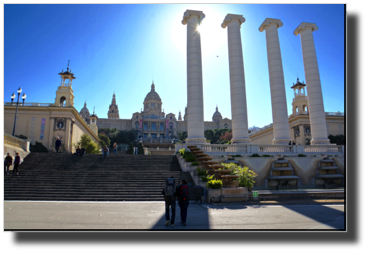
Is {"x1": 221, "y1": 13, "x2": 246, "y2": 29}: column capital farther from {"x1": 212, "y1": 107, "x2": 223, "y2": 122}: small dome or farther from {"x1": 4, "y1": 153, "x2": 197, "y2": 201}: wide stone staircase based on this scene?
{"x1": 212, "y1": 107, "x2": 223, "y2": 122}: small dome

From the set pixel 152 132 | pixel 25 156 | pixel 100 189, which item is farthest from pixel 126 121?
pixel 100 189

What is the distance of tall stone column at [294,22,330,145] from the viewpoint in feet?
90.6

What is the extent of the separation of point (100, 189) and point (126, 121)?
14219cm

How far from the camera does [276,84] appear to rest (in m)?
27.2

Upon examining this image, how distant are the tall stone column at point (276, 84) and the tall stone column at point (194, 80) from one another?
8.14m

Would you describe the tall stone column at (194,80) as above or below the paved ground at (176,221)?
above

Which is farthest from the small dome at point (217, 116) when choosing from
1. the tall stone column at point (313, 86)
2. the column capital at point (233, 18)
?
the column capital at point (233, 18)

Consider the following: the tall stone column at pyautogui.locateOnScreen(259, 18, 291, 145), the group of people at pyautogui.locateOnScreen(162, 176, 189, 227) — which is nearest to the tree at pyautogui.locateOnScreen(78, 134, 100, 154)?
the tall stone column at pyautogui.locateOnScreen(259, 18, 291, 145)

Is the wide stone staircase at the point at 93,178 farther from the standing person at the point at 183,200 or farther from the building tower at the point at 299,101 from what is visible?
the building tower at the point at 299,101

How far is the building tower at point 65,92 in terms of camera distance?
46688 mm

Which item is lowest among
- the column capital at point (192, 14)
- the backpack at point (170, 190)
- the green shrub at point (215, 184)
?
the green shrub at point (215, 184)

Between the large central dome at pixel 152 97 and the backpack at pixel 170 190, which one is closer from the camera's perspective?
the backpack at pixel 170 190

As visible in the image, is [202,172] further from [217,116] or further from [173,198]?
[217,116]

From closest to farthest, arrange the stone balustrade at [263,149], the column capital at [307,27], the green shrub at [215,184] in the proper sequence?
1. the green shrub at [215,184]
2. the stone balustrade at [263,149]
3. the column capital at [307,27]
